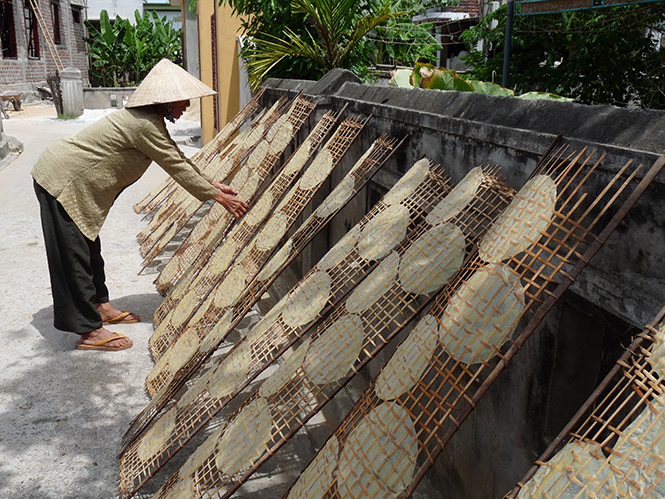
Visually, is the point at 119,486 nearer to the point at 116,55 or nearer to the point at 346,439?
the point at 346,439

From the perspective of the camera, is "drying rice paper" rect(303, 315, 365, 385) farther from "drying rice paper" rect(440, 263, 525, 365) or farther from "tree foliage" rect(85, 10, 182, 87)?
"tree foliage" rect(85, 10, 182, 87)

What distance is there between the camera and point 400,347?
6.35ft

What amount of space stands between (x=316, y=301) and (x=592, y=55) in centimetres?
556

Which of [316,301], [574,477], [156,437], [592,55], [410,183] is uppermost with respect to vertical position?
[592,55]

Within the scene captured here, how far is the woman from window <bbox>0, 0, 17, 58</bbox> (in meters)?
21.8

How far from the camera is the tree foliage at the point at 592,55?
6.35 meters

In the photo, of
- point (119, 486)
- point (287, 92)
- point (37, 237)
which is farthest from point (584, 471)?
point (37, 237)

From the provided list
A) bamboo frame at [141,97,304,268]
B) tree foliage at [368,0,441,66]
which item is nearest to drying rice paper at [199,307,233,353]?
bamboo frame at [141,97,304,268]

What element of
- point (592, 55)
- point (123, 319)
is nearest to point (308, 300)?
point (123, 319)

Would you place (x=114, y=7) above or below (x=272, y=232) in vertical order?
above

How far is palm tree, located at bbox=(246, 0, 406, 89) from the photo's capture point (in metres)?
6.03

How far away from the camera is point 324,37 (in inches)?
251

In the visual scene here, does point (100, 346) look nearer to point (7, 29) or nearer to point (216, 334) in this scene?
point (216, 334)

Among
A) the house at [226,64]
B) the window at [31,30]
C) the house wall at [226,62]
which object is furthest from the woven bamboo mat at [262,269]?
the window at [31,30]
